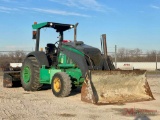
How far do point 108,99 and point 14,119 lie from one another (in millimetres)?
3271

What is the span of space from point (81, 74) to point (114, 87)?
1.17 meters

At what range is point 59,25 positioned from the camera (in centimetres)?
1132

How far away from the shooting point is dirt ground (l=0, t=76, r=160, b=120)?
264 inches

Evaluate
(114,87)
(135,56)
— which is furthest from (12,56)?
(114,87)

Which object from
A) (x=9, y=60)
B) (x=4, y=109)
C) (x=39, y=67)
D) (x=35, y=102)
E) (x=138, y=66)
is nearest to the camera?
(x=4, y=109)

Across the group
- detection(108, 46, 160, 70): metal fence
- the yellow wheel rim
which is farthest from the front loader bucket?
detection(108, 46, 160, 70): metal fence

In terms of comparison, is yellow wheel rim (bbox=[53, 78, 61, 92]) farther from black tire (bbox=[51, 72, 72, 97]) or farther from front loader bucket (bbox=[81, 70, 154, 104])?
front loader bucket (bbox=[81, 70, 154, 104])

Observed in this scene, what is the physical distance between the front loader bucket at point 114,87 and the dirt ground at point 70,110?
333 millimetres

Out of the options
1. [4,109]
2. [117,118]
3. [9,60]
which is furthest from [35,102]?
[9,60]

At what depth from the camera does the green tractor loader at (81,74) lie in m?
8.76

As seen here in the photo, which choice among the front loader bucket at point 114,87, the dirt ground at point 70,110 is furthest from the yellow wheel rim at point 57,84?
the front loader bucket at point 114,87

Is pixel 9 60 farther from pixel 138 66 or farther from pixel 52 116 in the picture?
pixel 52 116

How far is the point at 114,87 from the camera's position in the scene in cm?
916

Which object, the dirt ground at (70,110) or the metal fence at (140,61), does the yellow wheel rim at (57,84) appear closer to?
the dirt ground at (70,110)
